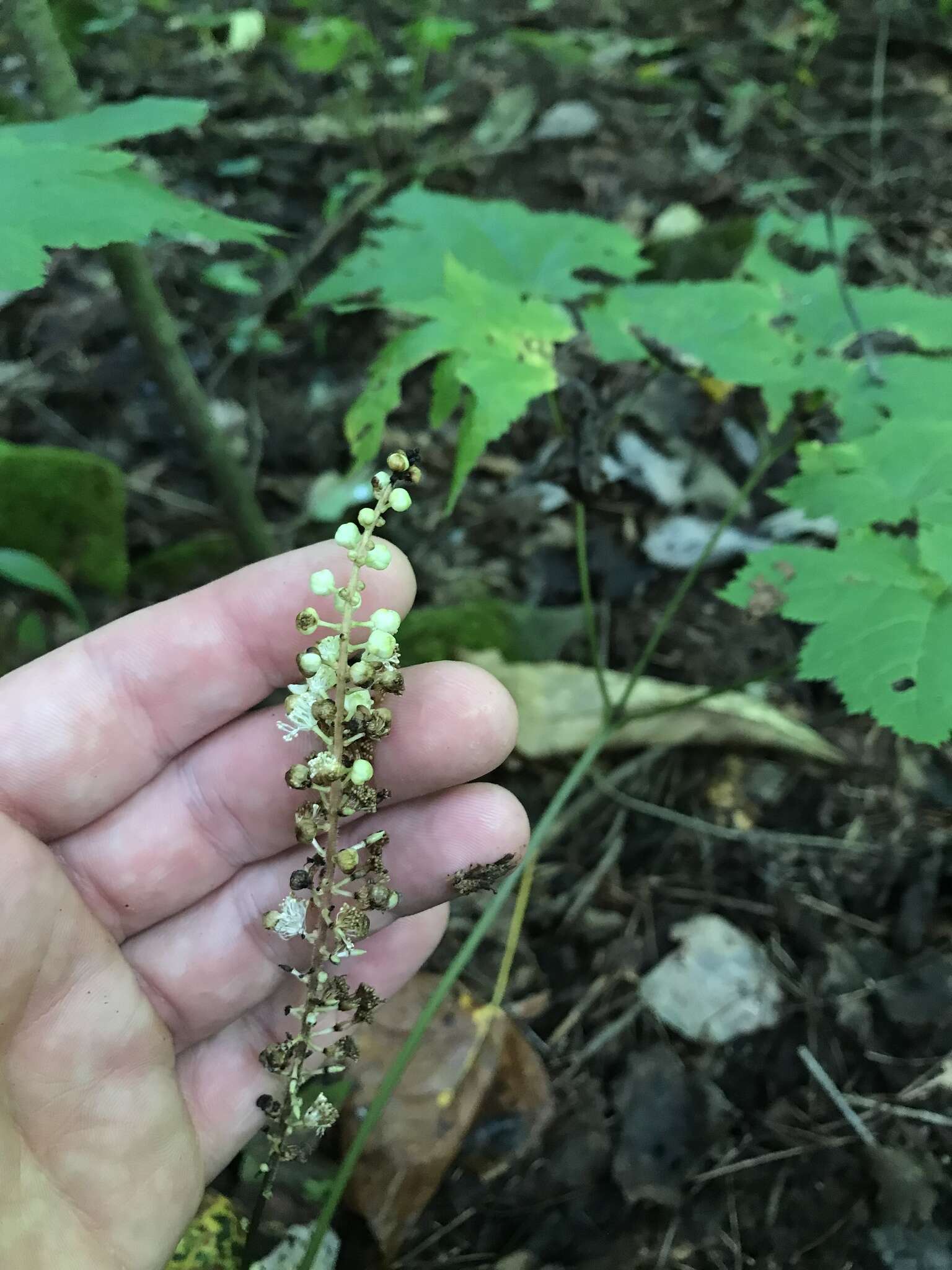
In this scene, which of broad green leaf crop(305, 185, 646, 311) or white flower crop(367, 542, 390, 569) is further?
broad green leaf crop(305, 185, 646, 311)

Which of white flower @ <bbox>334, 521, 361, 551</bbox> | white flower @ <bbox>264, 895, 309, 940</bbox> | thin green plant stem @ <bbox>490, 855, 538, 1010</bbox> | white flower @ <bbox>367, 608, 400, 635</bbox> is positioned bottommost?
thin green plant stem @ <bbox>490, 855, 538, 1010</bbox>

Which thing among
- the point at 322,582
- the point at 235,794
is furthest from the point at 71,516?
the point at 322,582

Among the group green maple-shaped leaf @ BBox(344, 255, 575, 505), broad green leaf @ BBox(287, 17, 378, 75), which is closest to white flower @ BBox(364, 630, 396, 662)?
green maple-shaped leaf @ BBox(344, 255, 575, 505)

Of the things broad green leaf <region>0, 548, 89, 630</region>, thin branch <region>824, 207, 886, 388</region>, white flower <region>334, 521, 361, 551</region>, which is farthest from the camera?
broad green leaf <region>0, 548, 89, 630</region>

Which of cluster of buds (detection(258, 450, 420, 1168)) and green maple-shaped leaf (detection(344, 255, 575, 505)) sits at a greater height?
green maple-shaped leaf (detection(344, 255, 575, 505))

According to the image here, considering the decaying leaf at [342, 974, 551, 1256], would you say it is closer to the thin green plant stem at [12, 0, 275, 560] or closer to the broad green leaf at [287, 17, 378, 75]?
the thin green plant stem at [12, 0, 275, 560]

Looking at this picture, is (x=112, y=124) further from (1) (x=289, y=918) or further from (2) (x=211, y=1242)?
(2) (x=211, y=1242)

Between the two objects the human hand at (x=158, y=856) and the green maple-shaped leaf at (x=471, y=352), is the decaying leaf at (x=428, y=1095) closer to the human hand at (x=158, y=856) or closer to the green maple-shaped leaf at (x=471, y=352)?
the human hand at (x=158, y=856)

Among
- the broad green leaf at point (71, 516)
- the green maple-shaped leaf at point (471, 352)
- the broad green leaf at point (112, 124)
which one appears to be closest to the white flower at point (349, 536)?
the green maple-shaped leaf at point (471, 352)
